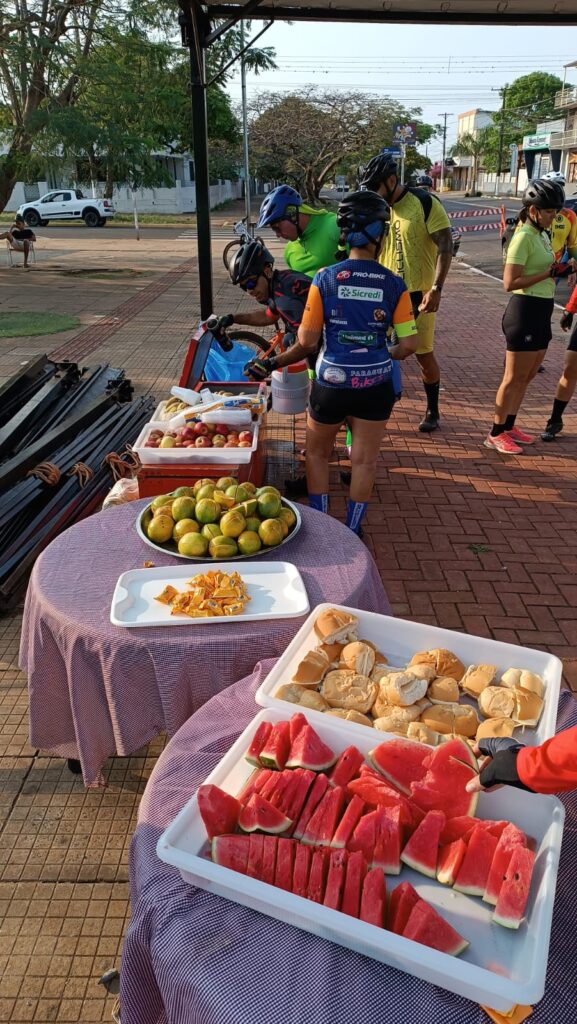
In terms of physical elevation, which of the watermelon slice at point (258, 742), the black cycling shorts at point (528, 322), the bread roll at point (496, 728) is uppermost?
the black cycling shorts at point (528, 322)

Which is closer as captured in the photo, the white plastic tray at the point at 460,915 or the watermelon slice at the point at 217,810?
the white plastic tray at the point at 460,915

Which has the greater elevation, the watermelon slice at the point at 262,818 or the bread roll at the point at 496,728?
the watermelon slice at the point at 262,818

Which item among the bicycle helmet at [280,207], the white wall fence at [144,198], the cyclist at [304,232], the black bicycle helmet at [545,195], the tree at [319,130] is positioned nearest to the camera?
the bicycle helmet at [280,207]

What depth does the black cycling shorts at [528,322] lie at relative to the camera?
6160 mm

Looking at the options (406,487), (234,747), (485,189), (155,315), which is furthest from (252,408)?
(485,189)

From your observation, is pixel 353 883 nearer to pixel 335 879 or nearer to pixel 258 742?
pixel 335 879

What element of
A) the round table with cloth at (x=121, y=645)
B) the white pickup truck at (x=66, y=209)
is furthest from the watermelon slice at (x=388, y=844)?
the white pickup truck at (x=66, y=209)

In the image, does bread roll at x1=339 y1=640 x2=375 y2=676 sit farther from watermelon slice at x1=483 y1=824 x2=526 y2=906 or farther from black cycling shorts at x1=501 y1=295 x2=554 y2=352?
black cycling shorts at x1=501 y1=295 x2=554 y2=352

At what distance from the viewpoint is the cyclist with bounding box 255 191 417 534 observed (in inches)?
152

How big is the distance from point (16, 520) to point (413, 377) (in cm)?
631

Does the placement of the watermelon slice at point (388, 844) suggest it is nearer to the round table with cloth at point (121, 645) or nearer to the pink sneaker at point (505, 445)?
the round table with cloth at point (121, 645)

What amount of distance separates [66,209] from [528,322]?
1369 inches

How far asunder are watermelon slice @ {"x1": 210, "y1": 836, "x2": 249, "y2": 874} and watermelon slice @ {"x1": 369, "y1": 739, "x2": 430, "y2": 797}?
42 centimetres

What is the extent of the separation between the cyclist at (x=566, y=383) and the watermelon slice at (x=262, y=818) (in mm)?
6009
